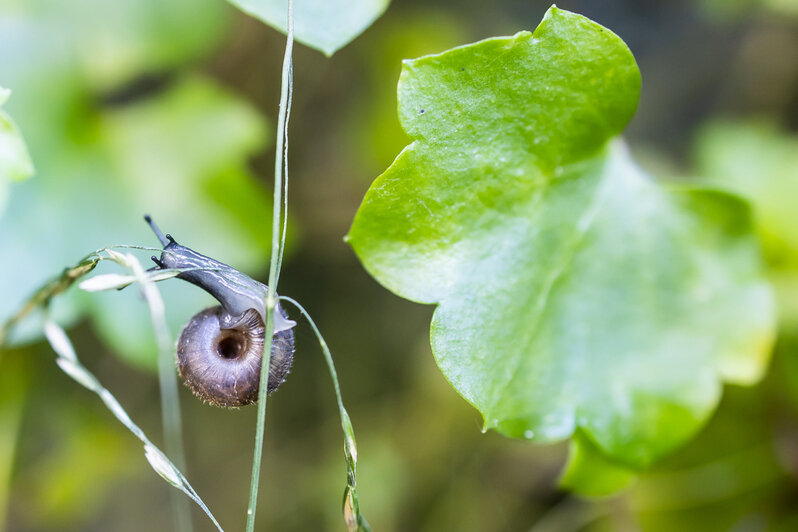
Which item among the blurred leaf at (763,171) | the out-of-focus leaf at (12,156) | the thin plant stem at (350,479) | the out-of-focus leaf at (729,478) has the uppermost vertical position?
the out-of-focus leaf at (12,156)

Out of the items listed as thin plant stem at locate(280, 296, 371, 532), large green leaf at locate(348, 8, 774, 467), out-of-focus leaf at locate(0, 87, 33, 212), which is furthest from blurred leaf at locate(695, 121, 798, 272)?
out-of-focus leaf at locate(0, 87, 33, 212)

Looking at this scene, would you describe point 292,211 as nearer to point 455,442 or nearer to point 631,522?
point 455,442

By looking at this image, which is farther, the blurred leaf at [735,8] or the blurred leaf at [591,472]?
the blurred leaf at [735,8]

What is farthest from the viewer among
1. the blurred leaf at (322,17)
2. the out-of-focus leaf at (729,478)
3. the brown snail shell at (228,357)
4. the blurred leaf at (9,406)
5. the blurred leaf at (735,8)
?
the blurred leaf at (735,8)

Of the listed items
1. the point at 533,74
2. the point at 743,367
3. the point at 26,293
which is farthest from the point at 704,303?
the point at 26,293

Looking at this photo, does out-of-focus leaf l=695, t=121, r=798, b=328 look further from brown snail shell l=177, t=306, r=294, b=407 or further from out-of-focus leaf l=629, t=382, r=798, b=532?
brown snail shell l=177, t=306, r=294, b=407

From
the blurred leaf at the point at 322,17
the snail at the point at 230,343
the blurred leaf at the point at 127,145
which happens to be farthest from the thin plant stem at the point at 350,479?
Answer: the blurred leaf at the point at 127,145

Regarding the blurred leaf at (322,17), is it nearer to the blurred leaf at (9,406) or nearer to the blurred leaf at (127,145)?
the blurred leaf at (127,145)
